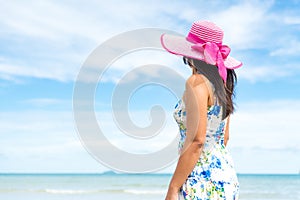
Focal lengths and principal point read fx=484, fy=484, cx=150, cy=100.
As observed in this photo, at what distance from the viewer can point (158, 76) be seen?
3232 mm

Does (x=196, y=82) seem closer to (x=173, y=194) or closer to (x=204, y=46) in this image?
(x=204, y=46)

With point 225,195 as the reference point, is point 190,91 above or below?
above

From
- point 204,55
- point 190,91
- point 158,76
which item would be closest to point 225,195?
point 190,91

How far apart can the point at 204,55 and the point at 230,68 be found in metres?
0.18

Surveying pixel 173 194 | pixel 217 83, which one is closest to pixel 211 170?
pixel 173 194

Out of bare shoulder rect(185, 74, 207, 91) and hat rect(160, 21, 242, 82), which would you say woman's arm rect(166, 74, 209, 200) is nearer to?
bare shoulder rect(185, 74, 207, 91)

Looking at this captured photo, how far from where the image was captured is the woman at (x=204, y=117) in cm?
234

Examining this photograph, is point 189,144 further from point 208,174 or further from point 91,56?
point 91,56

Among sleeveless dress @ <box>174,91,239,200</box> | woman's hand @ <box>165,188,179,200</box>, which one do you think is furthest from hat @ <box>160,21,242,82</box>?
woman's hand @ <box>165,188,179,200</box>

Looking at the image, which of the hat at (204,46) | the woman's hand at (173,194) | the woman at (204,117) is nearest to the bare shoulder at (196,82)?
the woman at (204,117)

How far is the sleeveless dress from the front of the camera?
2.39m

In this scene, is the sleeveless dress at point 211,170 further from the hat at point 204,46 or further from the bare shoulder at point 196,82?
the hat at point 204,46

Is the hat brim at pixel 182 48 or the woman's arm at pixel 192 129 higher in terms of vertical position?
the hat brim at pixel 182 48

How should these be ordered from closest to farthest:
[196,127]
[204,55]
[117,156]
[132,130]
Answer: [196,127] → [204,55] → [117,156] → [132,130]
